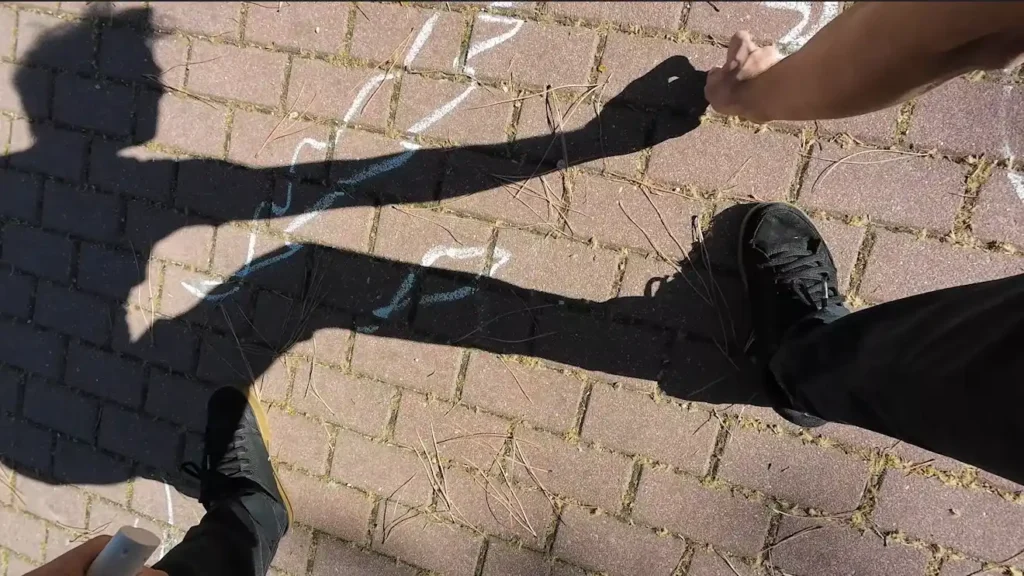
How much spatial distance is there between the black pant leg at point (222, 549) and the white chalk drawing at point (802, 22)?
2.29 metres

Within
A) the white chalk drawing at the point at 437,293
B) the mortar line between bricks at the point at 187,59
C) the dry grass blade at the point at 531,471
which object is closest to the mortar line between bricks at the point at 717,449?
the dry grass blade at the point at 531,471

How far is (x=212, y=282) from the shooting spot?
2.29 meters

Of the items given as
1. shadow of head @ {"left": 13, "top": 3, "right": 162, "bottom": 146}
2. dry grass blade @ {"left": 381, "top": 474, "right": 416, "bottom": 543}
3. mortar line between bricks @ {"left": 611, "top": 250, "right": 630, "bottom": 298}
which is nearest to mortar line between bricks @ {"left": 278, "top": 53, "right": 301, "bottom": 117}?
shadow of head @ {"left": 13, "top": 3, "right": 162, "bottom": 146}

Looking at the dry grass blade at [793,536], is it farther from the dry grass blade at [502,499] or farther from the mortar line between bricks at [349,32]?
→ the mortar line between bricks at [349,32]

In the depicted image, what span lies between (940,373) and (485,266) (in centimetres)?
130

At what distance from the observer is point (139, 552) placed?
138 cm

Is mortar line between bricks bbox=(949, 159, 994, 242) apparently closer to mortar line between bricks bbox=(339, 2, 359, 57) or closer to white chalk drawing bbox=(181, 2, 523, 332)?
white chalk drawing bbox=(181, 2, 523, 332)

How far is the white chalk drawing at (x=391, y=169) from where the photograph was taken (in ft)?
6.77

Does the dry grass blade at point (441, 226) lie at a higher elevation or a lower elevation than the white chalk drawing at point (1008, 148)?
lower

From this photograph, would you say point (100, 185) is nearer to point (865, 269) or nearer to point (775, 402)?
point (775, 402)

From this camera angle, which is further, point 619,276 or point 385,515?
point 385,515

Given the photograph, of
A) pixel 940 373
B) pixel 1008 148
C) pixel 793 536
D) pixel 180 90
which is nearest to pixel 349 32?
pixel 180 90

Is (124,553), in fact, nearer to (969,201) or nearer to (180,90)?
(180,90)

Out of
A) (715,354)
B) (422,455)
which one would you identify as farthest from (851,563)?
(422,455)
